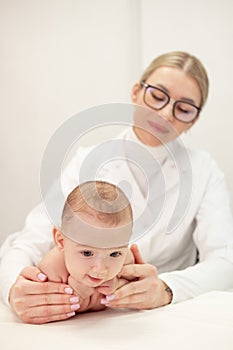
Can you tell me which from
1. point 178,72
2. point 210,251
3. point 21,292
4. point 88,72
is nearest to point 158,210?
point 210,251

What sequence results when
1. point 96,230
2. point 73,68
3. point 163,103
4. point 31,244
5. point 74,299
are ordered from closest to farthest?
point 96,230 < point 74,299 < point 31,244 < point 163,103 < point 73,68

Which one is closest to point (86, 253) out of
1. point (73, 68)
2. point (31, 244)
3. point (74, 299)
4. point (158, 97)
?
point (74, 299)

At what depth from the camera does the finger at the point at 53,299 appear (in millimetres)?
1257

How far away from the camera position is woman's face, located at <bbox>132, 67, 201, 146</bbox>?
1818 mm

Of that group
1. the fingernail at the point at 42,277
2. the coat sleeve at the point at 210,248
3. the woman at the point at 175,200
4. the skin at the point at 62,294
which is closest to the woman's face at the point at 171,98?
the woman at the point at 175,200

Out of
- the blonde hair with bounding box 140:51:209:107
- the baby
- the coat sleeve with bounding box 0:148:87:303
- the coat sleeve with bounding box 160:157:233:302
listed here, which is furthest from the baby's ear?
the blonde hair with bounding box 140:51:209:107

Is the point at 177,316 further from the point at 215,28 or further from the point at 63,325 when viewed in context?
the point at 215,28

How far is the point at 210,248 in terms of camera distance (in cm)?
179

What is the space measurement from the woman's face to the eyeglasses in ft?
0.04

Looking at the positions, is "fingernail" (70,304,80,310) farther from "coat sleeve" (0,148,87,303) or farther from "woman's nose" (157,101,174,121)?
"woman's nose" (157,101,174,121)

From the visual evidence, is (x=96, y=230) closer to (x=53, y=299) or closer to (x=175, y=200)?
(x=53, y=299)

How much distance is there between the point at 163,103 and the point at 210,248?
54 cm

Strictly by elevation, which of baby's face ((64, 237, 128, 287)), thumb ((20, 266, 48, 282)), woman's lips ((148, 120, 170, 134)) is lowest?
thumb ((20, 266, 48, 282))

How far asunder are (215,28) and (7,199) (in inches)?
54.1
